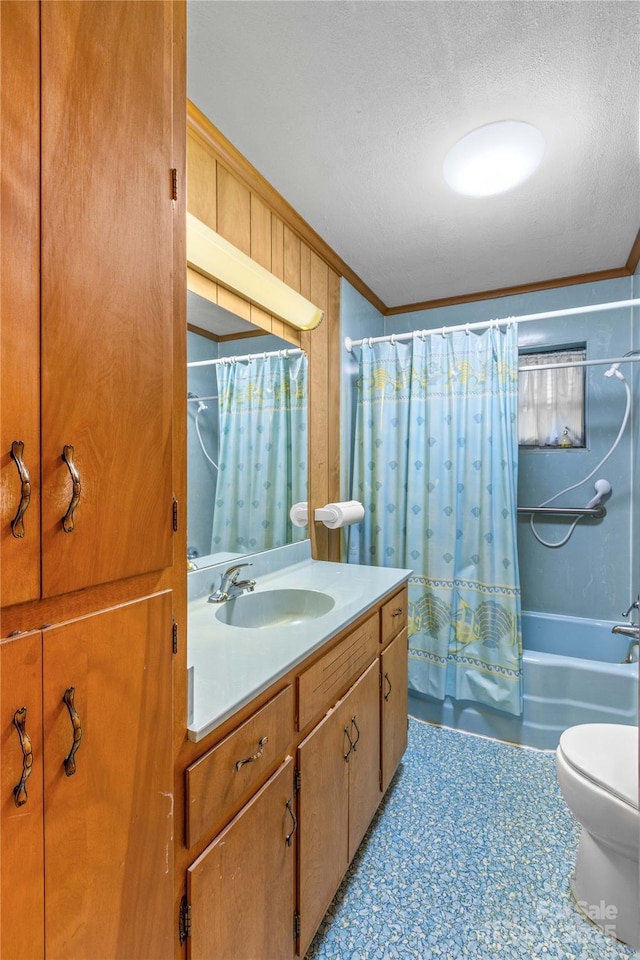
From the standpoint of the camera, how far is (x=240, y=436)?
172 cm

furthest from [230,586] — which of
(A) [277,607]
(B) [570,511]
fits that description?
(B) [570,511]

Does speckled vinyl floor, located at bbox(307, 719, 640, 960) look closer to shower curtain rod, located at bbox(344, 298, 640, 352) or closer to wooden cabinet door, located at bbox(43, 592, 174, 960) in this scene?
wooden cabinet door, located at bbox(43, 592, 174, 960)

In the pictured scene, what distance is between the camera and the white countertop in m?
0.88

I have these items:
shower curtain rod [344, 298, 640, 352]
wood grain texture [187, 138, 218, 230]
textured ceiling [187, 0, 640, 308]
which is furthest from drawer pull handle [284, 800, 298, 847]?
shower curtain rod [344, 298, 640, 352]

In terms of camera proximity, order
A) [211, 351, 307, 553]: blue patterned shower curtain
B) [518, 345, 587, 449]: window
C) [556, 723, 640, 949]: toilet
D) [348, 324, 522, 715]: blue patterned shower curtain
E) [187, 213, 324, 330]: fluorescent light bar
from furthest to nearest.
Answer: [518, 345, 587, 449]: window < [348, 324, 522, 715]: blue patterned shower curtain < [211, 351, 307, 553]: blue patterned shower curtain < [187, 213, 324, 330]: fluorescent light bar < [556, 723, 640, 949]: toilet

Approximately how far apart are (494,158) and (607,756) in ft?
6.53

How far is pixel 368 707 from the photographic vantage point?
1.53 meters

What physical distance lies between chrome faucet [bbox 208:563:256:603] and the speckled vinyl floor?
1.00 metres

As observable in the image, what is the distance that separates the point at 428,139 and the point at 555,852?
8.17 feet

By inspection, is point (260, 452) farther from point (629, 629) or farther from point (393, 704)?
→ point (629, 629)

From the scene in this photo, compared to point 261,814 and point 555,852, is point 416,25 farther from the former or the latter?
point 555,852

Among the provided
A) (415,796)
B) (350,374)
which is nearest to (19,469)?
(415,796)

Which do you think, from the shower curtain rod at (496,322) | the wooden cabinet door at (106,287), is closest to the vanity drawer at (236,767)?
the wooden cabinet door at (106,287)

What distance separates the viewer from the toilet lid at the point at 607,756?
4.21 ft
